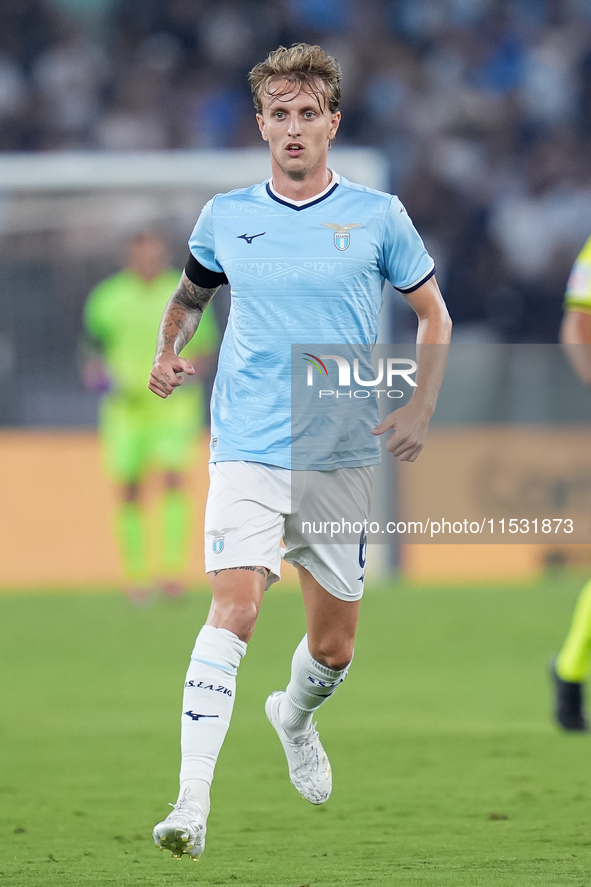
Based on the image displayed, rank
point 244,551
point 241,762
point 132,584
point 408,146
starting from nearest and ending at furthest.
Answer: point 244,551
point 241,762
point 132,584
point 408,146

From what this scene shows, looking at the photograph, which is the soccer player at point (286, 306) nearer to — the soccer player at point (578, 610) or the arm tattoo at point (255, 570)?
the arm tattoo at point (255, 570)

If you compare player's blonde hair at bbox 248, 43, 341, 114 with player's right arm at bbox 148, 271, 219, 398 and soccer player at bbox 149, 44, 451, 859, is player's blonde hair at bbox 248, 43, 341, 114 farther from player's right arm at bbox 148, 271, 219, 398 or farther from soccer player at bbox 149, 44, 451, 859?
player's right arm at bbox 148, 271, 219, 398

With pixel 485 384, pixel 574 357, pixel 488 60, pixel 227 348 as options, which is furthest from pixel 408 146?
pixel 227 348

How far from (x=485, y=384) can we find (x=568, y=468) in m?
1.01

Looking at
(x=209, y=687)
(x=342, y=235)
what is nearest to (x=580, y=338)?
(x=342, y=235)

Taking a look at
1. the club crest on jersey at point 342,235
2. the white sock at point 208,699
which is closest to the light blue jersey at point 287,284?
the club crest on jersey at point 342,235

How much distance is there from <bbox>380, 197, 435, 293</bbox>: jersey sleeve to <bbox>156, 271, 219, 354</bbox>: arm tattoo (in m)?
0.61

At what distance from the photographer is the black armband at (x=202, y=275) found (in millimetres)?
4773

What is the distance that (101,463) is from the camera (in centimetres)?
1272

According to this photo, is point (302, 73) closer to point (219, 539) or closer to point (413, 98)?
point (219, 539)

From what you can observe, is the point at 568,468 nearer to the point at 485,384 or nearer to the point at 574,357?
the point at 485,384

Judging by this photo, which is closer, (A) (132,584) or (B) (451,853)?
(B) (451,853)

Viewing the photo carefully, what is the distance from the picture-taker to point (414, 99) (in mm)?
16047

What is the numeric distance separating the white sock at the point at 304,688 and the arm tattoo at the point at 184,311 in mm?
1088
